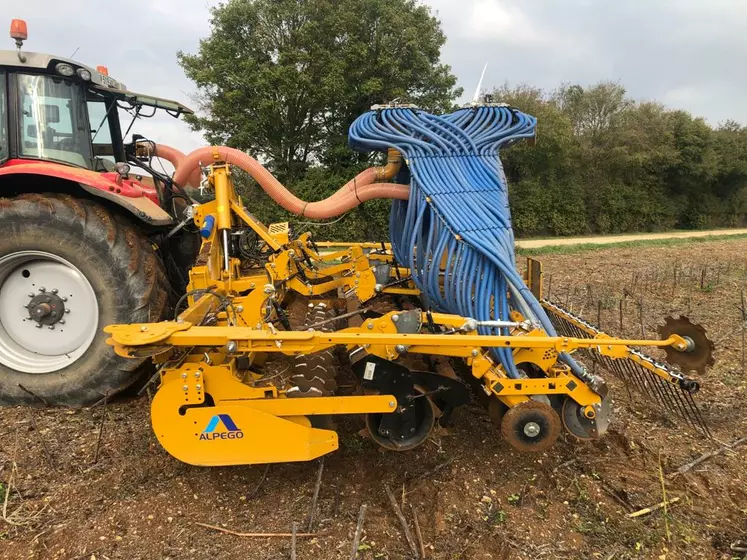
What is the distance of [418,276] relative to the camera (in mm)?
3412

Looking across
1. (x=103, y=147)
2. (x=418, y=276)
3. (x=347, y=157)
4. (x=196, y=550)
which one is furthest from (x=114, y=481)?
(x=347, y=157)

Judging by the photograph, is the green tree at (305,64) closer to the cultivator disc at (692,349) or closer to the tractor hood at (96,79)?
the tractor hood at (96,79)

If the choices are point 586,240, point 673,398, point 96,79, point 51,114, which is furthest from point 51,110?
point 586,240

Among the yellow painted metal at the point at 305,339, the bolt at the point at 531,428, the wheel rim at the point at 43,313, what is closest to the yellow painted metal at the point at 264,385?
the yellow painted metal at the point at 305,339

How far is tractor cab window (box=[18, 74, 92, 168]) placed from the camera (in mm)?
3236

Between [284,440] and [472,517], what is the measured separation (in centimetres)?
99

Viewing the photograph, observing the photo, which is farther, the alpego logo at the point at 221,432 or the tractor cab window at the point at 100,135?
the tractor cab window at the point at 100,135

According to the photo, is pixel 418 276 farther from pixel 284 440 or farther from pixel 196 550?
pixel 196 550

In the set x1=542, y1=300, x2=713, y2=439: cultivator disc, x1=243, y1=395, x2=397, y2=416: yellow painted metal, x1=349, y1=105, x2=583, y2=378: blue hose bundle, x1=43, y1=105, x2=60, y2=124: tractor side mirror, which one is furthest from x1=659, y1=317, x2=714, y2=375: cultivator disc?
x1=43, y1=105, x2=60, y2=124: tractor side mirror

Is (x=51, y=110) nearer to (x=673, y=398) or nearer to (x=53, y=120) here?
(x=53, y=120)

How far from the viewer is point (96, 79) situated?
11.7 ft

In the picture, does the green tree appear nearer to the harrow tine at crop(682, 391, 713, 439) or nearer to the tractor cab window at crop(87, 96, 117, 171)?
the tractor cab window at crop(87, 96, 117, 171)

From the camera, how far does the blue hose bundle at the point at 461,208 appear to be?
9.50 ft

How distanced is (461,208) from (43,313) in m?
2.71
